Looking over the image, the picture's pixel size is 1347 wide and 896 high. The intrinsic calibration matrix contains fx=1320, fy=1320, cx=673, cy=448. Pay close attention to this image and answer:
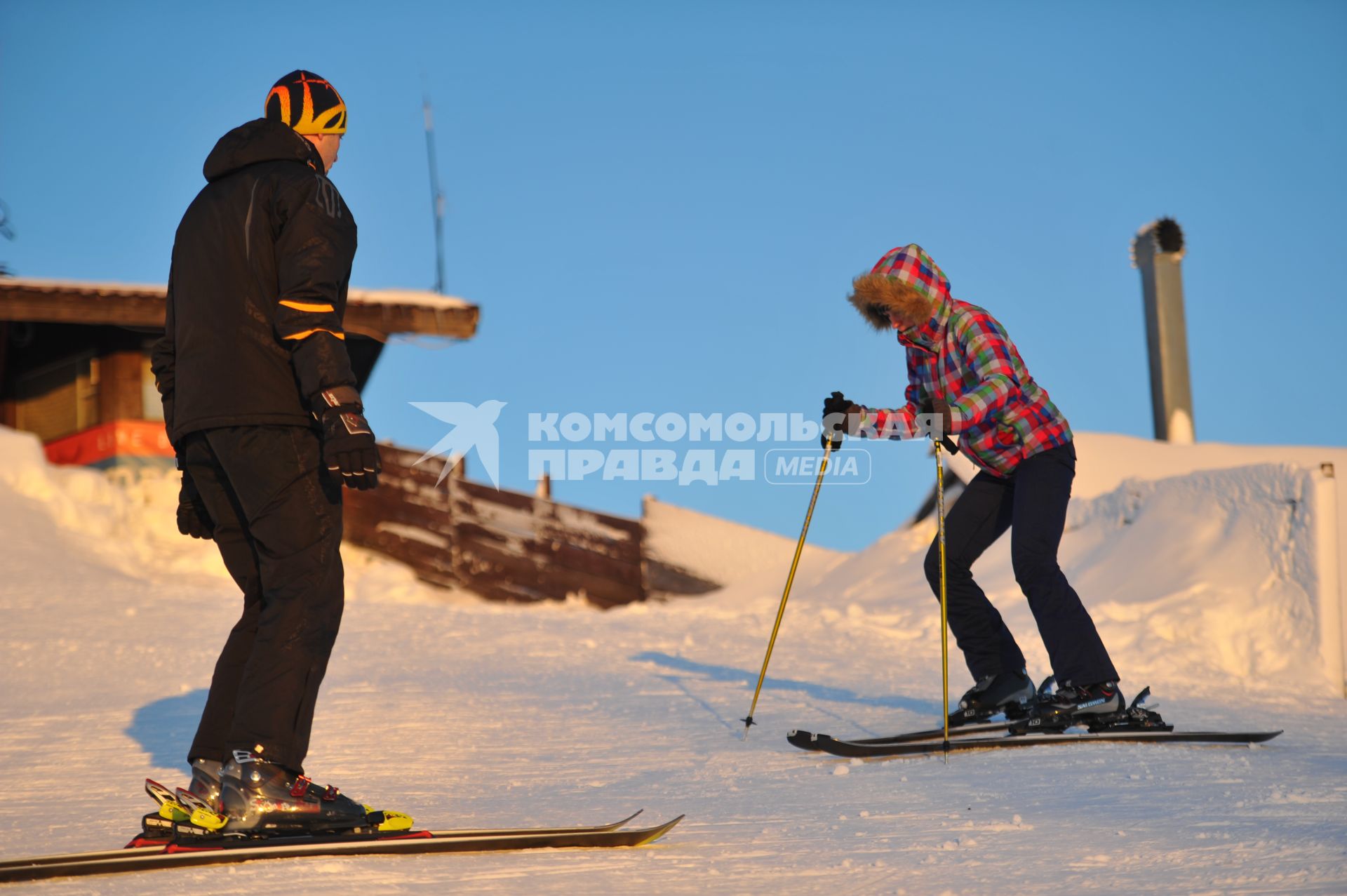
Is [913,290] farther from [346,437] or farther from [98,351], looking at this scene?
[98,351]

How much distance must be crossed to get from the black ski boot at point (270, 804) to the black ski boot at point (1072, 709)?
261 cm

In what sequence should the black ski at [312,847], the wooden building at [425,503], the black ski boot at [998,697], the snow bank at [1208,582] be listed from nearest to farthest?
the black ski at [312,847] < the black ski boot at [998,697] < the snow bank at [1208,582] < the wooden building at [425,503]

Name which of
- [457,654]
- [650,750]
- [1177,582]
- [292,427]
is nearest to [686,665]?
[457,654]

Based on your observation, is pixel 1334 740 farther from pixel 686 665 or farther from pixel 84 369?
pixel 84 369

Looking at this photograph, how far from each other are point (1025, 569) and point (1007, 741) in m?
0.65

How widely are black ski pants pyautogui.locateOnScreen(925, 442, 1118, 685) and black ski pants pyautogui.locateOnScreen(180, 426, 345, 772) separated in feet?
8.49

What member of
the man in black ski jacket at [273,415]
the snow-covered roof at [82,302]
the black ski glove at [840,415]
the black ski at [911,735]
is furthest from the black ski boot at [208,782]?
the snow-covered roof at [82,302]

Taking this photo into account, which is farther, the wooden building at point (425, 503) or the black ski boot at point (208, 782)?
the wooden building at point (425, 503)

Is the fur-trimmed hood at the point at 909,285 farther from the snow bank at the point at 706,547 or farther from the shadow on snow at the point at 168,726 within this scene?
the snow bank at the point at 706,547

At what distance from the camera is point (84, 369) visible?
1559 cm

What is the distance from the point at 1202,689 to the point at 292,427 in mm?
5531

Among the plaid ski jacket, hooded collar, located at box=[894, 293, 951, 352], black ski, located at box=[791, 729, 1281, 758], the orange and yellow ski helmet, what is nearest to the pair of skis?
black ski, located at box=[791, 729, 1281, 758]

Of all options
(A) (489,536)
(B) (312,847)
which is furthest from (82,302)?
(B) (312,847)

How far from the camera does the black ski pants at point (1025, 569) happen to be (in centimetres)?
477
